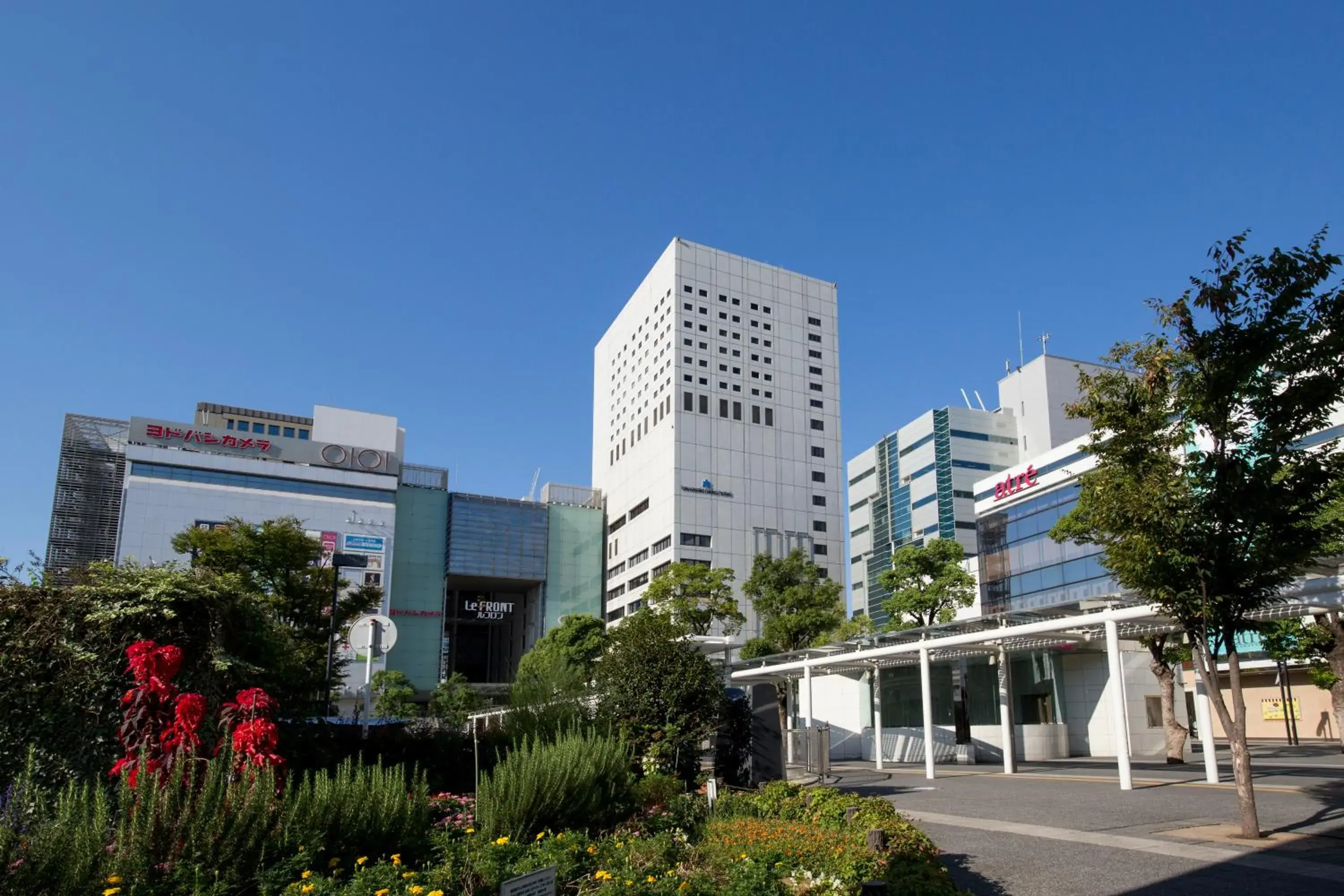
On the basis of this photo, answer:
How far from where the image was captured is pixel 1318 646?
31.6 m

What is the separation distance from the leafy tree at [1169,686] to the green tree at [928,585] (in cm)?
918

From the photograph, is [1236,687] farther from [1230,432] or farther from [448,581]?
[448,581]

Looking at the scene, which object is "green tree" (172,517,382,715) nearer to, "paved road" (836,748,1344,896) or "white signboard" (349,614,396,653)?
"white signboard" (349,614,396,653)

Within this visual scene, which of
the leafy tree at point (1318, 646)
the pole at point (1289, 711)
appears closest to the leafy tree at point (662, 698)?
the leafy tree at point (1318, 646)

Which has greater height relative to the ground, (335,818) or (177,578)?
(177,578)

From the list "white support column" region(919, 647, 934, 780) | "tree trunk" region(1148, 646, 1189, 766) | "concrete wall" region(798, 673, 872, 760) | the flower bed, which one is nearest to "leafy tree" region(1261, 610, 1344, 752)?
"tree trunk" region(1148, 646, 1189, 766)

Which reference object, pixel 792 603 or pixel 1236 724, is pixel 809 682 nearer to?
pixel 792 603

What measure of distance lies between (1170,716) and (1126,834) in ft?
59.7

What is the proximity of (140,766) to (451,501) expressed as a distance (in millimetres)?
95519

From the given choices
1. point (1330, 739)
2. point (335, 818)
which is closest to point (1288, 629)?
point (1330, 739)

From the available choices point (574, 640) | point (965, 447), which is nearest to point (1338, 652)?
point (574, 640)

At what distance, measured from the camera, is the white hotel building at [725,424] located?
276ft

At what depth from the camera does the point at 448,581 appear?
100750 mm

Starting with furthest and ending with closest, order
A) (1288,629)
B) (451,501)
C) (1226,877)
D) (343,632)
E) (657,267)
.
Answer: (451,501), (657,267), (343,632), (1288,629), (1226,877)
